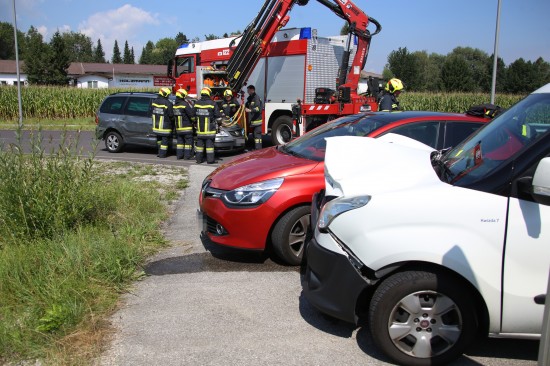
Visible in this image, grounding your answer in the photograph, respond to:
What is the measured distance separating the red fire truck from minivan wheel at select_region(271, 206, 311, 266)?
9.27m

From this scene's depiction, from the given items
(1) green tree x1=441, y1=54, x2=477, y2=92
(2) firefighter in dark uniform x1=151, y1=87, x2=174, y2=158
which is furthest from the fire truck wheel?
(1) green tree x1=441, y1=54, x2=477, y2=92

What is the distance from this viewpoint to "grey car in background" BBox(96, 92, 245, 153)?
1324 cm

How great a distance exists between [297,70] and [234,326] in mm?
11989

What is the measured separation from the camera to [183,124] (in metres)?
12.1

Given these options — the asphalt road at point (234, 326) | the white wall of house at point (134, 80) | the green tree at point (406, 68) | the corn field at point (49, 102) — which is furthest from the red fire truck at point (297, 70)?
the white wall of house at point (134, 80)

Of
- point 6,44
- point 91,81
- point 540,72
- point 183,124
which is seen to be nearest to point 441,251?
point 183,124

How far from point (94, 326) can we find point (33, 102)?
27.2 m

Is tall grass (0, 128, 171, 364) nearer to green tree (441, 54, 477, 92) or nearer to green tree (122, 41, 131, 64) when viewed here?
green tree (441, 54, 477, 92)

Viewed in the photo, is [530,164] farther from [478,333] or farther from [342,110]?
[342,110]

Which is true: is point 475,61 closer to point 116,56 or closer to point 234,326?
point 234,326

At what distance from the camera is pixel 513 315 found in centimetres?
283

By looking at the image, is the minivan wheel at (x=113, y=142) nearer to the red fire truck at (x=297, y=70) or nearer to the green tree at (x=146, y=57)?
the red fire truck at (x=297, y=70)

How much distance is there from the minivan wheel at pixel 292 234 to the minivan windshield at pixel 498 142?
1503 mm

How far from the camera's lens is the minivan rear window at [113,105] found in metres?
13.6
